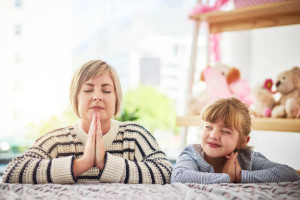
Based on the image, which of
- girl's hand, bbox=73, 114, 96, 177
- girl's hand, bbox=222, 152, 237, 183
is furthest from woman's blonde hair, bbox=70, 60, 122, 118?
girl's hand, bbox=222, 152, 237, 183

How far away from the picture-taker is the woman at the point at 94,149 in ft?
3.67

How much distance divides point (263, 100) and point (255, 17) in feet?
1.84

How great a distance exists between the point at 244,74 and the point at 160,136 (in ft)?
6.32

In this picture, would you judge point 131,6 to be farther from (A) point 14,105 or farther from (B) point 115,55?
(A) point 14,105

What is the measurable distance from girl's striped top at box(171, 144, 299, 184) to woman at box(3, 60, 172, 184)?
0.28 feet

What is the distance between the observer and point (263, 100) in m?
2.01

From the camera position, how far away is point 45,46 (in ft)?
13.4

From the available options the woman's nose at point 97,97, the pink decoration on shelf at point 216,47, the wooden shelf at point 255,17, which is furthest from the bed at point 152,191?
the pink decoration on shelf at point 216,47

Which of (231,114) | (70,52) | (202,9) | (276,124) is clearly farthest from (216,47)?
(70,52)

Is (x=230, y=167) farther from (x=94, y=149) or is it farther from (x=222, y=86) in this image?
(x=222, y=86)

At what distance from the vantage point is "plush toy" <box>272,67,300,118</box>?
1867 mm

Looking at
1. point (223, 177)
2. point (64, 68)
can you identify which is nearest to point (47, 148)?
point (223, 177)

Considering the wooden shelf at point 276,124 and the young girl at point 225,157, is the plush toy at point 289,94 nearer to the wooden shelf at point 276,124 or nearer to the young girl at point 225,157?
the wooden shelf at point 276,124

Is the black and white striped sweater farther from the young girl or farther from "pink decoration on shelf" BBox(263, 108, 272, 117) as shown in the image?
"pink decoration on shelf" BBox(263, 108, 272, 117)
